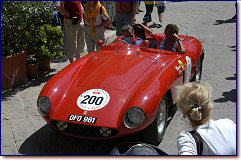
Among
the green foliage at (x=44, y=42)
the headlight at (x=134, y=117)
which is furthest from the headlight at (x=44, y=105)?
the green foliage at (x=44, y=42)

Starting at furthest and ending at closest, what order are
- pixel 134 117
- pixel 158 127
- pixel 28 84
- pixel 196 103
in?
1. pixel 28 84
2. pixel 158 127
3. pixel 134 117
4. pixel 196 103

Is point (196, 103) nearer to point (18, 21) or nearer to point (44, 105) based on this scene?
point (44, 105)

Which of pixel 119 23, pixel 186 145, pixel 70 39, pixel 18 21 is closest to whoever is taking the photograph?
pixel 186 145

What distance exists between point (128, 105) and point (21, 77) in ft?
11.5

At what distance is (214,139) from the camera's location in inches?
84.0

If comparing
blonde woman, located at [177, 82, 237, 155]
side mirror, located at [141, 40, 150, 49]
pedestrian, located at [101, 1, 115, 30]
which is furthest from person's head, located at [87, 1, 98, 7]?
blonde woman, located at [177, 82, 237, 155]

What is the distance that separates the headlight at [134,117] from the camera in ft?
12.3

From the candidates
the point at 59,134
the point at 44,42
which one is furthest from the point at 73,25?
the point at 59,134

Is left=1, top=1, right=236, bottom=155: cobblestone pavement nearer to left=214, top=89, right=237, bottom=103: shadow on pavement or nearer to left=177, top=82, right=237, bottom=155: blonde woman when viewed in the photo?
left=214, top=89, right=237, bottom=103: shadow on pavement

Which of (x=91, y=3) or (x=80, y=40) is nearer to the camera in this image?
(x=91, y=3)

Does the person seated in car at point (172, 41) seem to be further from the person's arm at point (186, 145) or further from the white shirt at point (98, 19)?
the person's arm at point (186, 145)

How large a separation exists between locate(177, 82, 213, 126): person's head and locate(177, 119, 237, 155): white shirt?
66mm

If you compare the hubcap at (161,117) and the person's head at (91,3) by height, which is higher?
the person's head at (91,3)

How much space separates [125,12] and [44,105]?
14.6 feet
